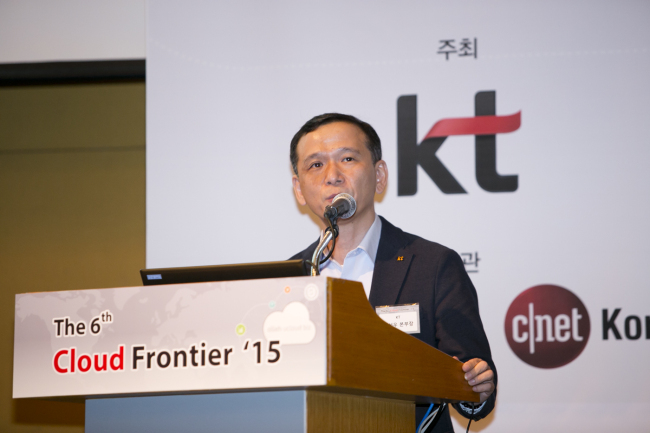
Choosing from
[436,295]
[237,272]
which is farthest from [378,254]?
[237,272]

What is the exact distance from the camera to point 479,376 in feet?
5.63

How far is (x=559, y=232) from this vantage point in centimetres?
315

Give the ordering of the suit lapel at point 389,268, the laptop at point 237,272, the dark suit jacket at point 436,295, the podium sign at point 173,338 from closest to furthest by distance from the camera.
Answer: the podium sign at point 173,338 < the laptop at point 237,272 < the dark suit jacket at point 436,295 < the suit lapel at point 389,268

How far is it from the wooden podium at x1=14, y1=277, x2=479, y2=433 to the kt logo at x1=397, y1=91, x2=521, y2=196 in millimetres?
1807

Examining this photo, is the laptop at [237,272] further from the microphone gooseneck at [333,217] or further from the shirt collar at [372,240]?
the shirt collar at [372,240]

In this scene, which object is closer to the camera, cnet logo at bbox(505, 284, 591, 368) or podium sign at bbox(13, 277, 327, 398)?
podium sign at bbox(13, 277, 327, 398)

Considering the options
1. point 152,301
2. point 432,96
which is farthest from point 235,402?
point 432,96

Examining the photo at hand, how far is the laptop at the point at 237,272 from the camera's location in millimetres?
1443

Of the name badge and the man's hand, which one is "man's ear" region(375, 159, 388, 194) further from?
the man's hand

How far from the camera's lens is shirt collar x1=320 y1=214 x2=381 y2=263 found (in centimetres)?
242

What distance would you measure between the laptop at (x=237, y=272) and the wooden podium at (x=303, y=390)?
0.53 ft

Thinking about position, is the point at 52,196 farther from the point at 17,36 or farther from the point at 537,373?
the point at 537,373

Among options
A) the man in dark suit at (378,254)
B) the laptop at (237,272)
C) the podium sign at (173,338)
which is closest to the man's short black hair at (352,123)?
the man in dark suit at (378,254)

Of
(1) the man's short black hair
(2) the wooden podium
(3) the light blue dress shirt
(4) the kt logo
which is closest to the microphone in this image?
(2) the wooden podium
